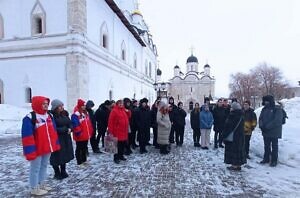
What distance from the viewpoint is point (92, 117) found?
27.6 ft

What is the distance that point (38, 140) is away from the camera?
16.0 ft

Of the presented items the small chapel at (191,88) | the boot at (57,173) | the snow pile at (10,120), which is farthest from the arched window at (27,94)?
the small chapel at (191,88)

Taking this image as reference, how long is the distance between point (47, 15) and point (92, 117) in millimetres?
11110

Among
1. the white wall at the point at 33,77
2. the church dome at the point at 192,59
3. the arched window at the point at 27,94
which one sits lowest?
the arched window at the point at 27,94

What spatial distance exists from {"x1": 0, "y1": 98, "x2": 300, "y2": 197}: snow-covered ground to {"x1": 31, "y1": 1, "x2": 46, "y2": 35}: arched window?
10507 millimetres

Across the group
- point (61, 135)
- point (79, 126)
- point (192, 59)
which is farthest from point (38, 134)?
point (192, 59)

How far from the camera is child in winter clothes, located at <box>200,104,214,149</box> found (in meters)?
9.52

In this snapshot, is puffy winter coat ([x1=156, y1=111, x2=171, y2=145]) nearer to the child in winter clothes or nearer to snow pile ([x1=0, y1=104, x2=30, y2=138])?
the child in winter clothes

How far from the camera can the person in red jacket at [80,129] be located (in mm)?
6605

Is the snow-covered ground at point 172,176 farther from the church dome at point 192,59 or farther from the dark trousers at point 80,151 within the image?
the church dome at point 192,59

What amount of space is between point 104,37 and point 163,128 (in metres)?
14.3

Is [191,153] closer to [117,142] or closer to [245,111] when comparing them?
[245,111]

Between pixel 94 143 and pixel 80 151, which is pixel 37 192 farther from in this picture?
pixel 94 143

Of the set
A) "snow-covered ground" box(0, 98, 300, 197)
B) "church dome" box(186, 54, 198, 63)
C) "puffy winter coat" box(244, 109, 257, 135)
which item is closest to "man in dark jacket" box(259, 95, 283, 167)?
"snow-covered ground" box(0, 98, 300, 197)
